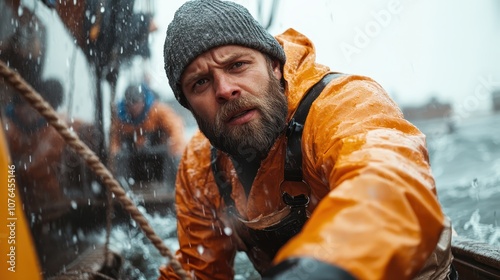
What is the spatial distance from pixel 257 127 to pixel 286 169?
22cm

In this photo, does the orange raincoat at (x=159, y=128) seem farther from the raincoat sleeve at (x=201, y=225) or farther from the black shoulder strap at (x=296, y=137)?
the black shoulder strap at (x=296, y=137)

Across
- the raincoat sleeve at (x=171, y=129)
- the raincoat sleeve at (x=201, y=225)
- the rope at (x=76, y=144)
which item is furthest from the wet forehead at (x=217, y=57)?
the raincoat sleeve at (x=171, y=129)

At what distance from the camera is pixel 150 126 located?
7359mm

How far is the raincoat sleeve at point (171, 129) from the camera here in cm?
759

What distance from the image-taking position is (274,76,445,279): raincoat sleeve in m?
0.83

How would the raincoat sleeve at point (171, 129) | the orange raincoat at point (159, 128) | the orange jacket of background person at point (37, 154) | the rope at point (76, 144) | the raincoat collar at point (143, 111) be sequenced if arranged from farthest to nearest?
the raincoat sleeve at point (171, 129) < the orange raincoat at point (159, 128) < the raincoat collar at point (143, 111) < the orange jacket of background person at point (37, 154) < the rope at point (76, 144)

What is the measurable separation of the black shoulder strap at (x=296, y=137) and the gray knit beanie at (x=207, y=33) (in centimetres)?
39

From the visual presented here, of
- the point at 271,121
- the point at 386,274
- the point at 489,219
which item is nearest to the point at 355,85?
the point at 271,121

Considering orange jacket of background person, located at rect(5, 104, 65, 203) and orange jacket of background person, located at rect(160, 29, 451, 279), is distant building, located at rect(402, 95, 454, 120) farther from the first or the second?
orange jacket of background person, located at rect(160, 29, 451, 279)

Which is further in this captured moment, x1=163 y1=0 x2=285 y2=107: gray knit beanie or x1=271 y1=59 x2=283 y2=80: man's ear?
x1=271 y1=59 x2=283 y2=80: man's ear

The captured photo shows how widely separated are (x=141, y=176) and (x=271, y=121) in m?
6.07

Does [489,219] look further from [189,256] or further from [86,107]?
[86,107]

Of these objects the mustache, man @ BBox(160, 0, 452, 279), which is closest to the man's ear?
man @ BBox(160, 0, 452, 279)

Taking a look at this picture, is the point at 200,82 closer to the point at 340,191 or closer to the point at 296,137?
the point at 296,137
